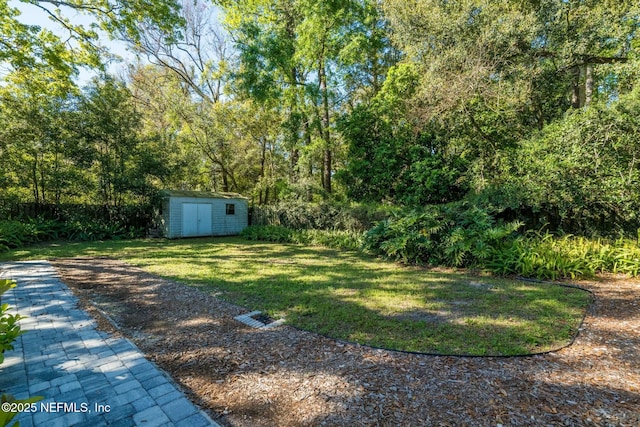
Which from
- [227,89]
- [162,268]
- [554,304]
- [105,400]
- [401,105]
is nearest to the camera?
[105,400]

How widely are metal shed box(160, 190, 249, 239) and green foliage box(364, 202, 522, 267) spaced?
335 inches

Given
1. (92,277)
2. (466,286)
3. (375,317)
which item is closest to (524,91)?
(466,286)

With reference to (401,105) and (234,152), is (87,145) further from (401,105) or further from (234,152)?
(401,105)

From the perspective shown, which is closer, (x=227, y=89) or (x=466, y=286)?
(x=466, y=286)

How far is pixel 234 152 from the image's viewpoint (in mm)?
15945

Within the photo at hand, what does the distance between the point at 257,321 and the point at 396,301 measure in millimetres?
1963

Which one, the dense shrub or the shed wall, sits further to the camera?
the shed wall

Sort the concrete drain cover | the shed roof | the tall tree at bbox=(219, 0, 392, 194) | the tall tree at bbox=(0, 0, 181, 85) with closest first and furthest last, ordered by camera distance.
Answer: the concrete drain cover, the tall tree at bbox=(0, 0, 181, 85), the tall tree at bbox=(219, 0, 392, 194), the shed roof

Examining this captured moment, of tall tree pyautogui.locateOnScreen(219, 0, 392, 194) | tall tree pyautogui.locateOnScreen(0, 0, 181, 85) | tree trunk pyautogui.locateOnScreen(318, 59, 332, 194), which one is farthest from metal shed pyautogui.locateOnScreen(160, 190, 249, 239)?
tall tree pyautogui.locateOnScreen(0, 0, 181, 85)

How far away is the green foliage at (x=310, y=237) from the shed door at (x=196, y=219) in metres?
1.84

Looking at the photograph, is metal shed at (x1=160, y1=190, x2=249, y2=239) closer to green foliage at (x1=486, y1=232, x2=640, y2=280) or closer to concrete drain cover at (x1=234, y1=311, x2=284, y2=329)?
concrete drain cover at (x1=234, y1=311, x2=284, y2=329)

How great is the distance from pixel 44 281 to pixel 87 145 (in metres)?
8.42

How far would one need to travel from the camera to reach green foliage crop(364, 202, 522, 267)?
237 inches

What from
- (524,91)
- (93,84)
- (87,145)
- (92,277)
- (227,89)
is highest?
(227,89)
